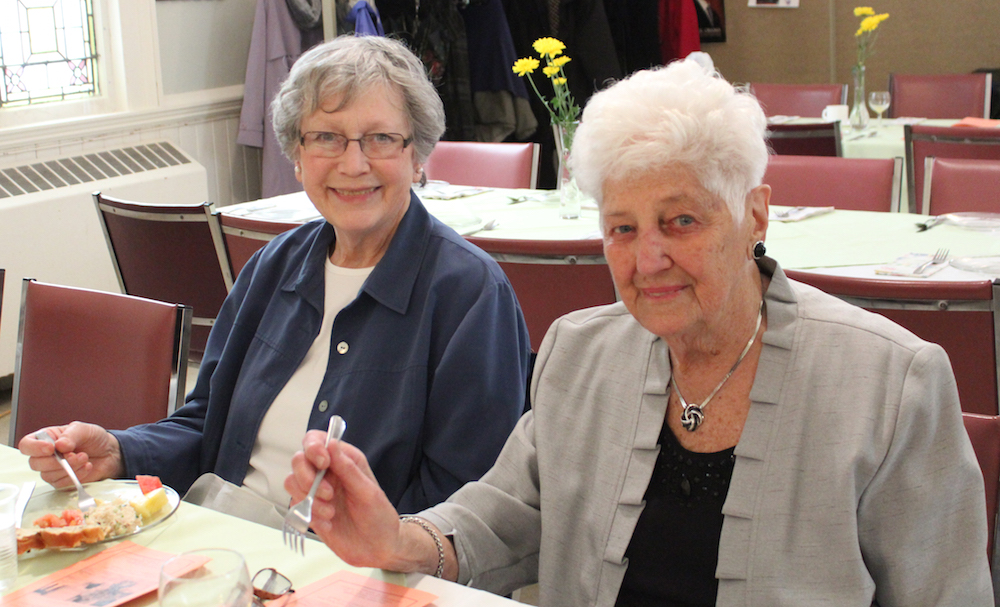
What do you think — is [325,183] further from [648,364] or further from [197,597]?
[197,597]

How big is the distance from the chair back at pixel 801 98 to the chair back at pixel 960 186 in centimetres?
223

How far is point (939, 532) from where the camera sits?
1.15m

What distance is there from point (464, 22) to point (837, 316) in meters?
4.88

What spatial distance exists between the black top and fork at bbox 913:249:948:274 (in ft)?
4.67

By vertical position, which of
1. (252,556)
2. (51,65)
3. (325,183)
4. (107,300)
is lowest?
(252,556)

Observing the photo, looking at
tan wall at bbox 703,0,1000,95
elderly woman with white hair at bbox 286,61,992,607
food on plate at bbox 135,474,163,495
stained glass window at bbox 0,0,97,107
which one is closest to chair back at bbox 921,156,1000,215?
elderly woman with white hair at bbox 286,61,992,607

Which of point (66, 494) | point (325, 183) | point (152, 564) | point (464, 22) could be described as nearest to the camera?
point (152, 564)

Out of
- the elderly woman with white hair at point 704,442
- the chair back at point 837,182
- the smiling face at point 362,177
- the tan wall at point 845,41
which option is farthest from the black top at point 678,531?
the tan wall at point 845,41

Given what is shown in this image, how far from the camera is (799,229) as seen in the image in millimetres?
2992

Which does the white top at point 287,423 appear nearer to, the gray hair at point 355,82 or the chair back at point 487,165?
the gray hair at point 355,82

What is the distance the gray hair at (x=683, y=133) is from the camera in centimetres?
120

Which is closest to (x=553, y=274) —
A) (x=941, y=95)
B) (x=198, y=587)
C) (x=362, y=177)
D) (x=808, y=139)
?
(x=362, y=177)

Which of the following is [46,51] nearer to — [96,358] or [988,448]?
[96,358]

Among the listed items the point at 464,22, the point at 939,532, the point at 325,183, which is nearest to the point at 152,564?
the point at 325,183
